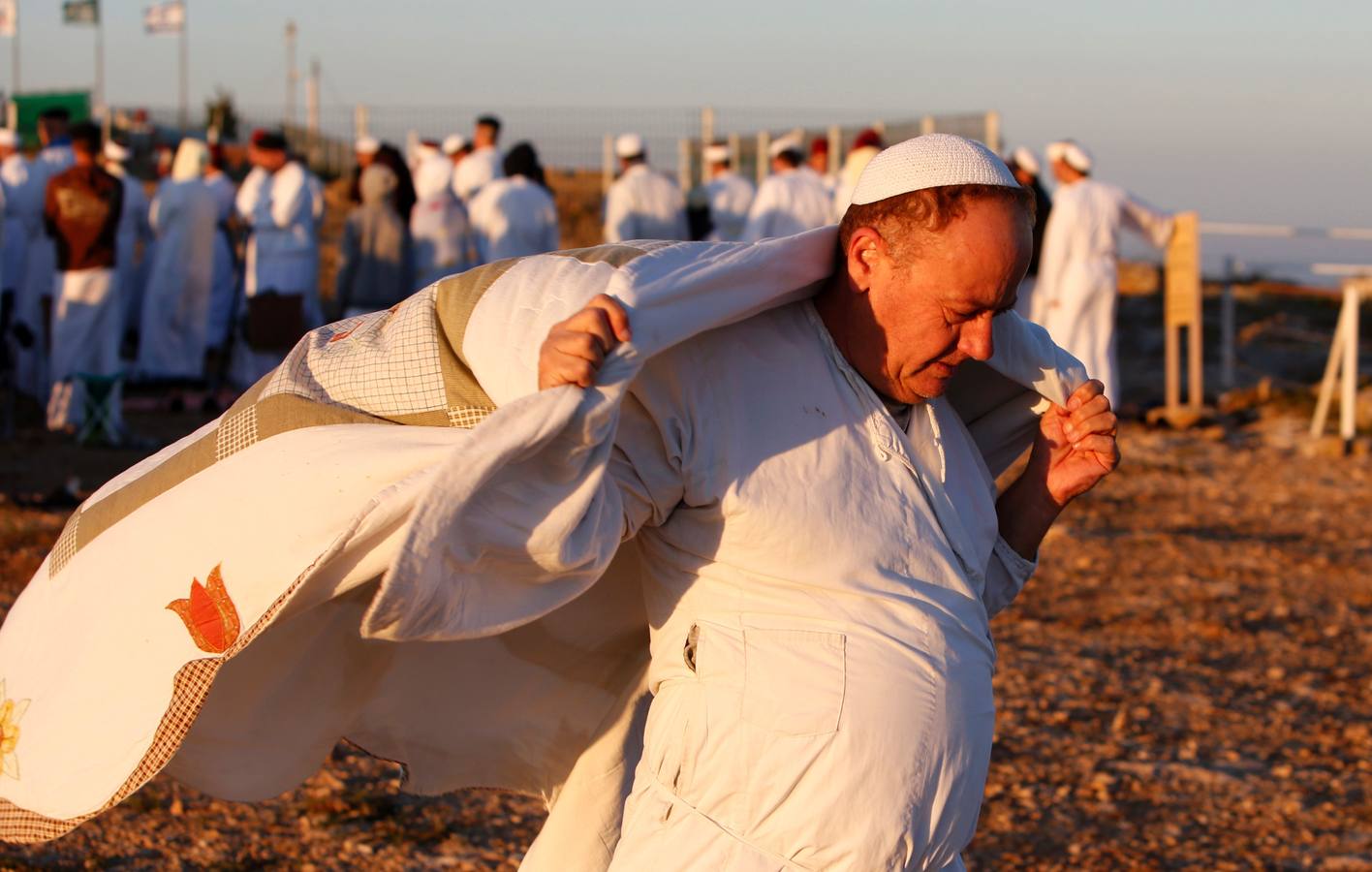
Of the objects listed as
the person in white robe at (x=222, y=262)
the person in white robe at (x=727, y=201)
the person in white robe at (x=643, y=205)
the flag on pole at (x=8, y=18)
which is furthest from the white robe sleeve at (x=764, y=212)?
the flag on pole at (x=8, y=18)

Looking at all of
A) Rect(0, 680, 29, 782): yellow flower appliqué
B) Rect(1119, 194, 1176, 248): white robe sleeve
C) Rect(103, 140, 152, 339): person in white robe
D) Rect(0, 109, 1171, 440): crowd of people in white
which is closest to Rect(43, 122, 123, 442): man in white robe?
Rect(0, 109, 1171, 440): crowd of people in white

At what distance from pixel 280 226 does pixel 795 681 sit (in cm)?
1082

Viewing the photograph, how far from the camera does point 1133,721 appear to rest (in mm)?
5707

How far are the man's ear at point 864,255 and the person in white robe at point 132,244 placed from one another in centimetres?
1139

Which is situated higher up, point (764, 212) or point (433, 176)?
point (433, 176)

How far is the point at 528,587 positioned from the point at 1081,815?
3.04m

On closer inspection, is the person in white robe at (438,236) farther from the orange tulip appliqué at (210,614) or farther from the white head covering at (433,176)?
the orange tulip appliqué at (210,614)

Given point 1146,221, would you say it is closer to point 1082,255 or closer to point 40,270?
point 1082,255

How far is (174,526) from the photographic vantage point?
2412mm

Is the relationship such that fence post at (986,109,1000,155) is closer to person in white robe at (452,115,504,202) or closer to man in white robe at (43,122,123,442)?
person in white robe at (452,115,504,202)

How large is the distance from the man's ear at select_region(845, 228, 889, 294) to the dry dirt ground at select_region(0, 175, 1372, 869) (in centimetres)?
240

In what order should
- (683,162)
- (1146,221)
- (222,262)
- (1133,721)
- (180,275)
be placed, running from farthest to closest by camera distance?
(683,162) → (222,262) → (180,275) → (1146,221) → (1133,721)

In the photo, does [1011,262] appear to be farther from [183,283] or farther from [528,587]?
[183,283]

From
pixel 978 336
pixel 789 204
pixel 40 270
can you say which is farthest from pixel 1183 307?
pixel 978 336
